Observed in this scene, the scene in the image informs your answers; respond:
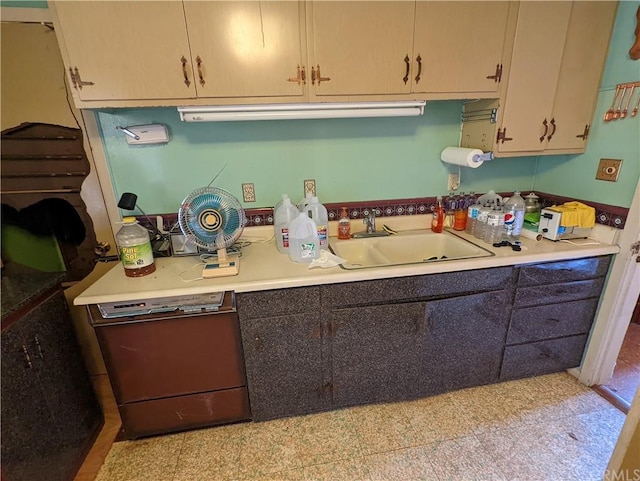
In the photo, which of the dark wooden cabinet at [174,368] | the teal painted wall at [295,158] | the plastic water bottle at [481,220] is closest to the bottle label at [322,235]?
the teal painted wall at [295,158]

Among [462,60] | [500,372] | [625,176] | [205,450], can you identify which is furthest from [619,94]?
[205,450]

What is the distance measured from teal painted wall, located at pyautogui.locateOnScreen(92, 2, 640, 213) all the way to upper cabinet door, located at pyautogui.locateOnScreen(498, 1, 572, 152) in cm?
32

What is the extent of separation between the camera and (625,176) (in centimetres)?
159

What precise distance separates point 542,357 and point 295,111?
2014mm

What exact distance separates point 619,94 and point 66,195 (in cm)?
297

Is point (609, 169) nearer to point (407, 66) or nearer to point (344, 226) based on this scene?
point (407, 66)

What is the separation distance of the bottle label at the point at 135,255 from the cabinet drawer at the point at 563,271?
1.88m

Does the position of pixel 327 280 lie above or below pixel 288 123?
below

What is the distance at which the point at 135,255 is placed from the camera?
4.57ft

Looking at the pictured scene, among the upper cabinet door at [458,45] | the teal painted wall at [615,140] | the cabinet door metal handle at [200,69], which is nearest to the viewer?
the cabinet door metal handle at [200,69]

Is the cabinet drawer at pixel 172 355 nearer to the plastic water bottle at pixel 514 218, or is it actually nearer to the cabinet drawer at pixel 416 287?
the cabinet drawer at pixel 416 287

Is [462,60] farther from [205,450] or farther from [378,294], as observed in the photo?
[205,450]

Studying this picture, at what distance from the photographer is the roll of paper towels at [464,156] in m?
1.69

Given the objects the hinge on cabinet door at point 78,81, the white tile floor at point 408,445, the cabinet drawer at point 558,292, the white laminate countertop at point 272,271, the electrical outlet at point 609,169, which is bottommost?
the white tile floor at point 408,445
